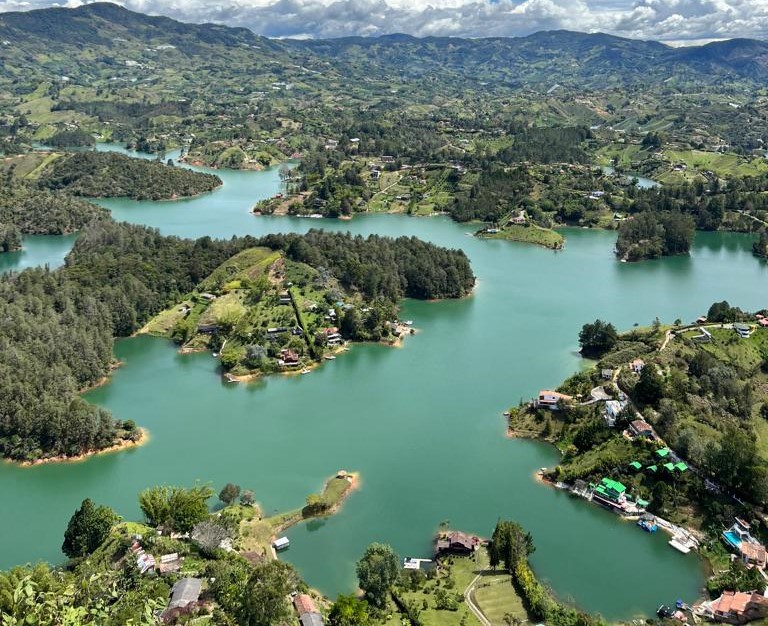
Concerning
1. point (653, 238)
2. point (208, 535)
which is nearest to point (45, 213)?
point (208, 535)

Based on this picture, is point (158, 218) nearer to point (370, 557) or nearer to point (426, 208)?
point (426, 208)

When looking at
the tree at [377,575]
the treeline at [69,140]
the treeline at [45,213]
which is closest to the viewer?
the tree at [377,575]

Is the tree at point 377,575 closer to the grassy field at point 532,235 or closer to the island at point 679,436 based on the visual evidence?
the island at point 679,436

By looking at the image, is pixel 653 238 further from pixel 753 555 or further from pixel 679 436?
pixel 753 555

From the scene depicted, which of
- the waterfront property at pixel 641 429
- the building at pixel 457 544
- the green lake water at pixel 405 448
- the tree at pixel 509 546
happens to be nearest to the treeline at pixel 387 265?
the green lake water at pixel 405 448

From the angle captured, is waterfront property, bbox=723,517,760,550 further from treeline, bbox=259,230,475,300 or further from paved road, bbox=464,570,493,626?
treeline, bbox=259,230,475,300

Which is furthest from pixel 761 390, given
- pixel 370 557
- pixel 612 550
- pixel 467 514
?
pixel 370 557
